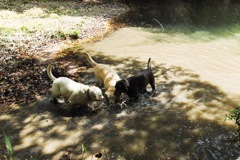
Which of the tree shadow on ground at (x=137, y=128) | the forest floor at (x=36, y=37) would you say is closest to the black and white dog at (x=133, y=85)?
the tree shadow on ground at (x=137, y=128)

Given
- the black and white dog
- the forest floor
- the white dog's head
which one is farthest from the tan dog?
the forest floor

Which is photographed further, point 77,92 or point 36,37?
point 36,37

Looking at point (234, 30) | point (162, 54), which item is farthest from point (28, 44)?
point (234, 30)

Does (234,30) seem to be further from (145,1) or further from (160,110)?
(145,1)

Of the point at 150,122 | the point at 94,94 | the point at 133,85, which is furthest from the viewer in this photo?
the point at 133,85

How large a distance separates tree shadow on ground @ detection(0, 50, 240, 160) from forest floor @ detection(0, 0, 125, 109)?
112 centimetres

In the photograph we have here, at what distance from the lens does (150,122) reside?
19.9 feet

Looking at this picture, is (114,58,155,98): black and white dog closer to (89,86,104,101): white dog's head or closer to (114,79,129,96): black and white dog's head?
(114,79,129,96): black and white dog's head

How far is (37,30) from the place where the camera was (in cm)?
1284

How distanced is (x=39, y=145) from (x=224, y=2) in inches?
968

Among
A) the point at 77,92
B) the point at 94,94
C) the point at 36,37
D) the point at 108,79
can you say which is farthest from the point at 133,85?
the point at 36,37

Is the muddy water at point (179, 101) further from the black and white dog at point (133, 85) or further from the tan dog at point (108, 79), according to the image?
the tan dog at point (108, 79)

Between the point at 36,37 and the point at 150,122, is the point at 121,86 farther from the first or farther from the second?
the point at 36,37

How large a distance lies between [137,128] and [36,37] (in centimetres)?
814
